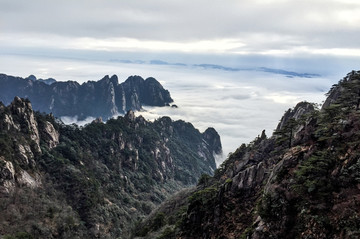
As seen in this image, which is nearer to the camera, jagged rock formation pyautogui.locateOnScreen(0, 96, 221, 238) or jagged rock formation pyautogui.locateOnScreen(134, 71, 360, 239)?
jagged rock formation pyautogui.locateOnScreen(134, 71, 360, 239)

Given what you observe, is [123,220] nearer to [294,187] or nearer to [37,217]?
[37,217]

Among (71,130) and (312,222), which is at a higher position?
(312,222)

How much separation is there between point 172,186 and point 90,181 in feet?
268

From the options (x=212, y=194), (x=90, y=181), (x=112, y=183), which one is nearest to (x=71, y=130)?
(x=112, y=183)

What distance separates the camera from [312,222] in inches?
941

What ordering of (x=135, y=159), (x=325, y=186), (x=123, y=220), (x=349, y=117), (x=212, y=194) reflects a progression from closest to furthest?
(x=325, y=186) < (x=349, y=117) < (x=212, y=194) < (x=123, y=220) < (x=135, y=159)

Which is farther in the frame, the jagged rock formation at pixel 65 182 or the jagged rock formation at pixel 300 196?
the jagged rock formation at pixel 65 182

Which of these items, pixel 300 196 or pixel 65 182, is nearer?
pixel 300 196

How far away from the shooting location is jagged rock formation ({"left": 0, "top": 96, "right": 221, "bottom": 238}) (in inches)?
2811

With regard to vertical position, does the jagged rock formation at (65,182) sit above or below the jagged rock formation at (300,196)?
below

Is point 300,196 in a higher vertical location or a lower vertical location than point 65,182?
higher

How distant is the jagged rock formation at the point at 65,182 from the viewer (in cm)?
7141

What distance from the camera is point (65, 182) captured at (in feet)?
326

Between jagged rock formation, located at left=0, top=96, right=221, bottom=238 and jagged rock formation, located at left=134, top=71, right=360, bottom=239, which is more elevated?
jagged rock formation, located at left=134, top=71, right=360, bottom=239
